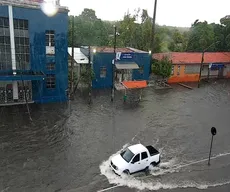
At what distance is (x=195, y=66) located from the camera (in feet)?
133

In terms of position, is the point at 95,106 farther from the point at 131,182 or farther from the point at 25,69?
the point at 131,182

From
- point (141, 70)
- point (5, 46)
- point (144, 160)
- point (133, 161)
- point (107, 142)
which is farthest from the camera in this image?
point (141, 70)

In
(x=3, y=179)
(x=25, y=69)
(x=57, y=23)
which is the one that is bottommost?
(x=3, y=179)

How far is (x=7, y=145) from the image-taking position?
18719 mm

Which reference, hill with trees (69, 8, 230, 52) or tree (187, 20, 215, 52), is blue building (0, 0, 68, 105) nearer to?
hill with trees (69, 8, 230, 52)

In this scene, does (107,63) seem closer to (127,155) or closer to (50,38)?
(50,38)

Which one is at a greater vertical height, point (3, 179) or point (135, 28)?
point (135, 28)

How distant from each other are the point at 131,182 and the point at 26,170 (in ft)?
20.6

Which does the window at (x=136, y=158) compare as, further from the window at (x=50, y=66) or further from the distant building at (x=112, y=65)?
the distant building at (x=112, y=65)

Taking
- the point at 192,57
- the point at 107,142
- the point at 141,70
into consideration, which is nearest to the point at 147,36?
the point at 192,57

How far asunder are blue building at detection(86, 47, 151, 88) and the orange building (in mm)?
4663

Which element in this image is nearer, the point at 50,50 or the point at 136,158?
the point at 136,158

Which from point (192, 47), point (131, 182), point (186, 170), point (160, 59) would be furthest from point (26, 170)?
point (192, 47)

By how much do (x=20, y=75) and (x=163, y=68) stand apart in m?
19.1
